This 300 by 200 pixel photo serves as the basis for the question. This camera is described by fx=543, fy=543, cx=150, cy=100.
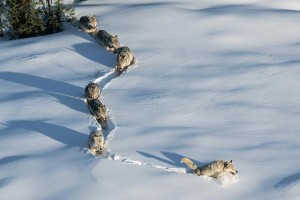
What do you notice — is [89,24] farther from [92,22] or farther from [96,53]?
[96,53]

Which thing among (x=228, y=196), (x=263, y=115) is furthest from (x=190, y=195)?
(x=263, y=115)

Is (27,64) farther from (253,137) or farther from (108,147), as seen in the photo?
(253,137)

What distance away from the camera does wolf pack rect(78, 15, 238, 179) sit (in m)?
10.3

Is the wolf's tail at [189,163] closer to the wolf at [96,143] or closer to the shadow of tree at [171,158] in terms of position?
the shadow of tree at [171,158]

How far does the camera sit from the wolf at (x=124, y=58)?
50.1 ft

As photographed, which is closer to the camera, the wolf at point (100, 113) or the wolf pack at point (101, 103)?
the wolf pack at point (101, 103)

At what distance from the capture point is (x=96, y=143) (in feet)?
36.8

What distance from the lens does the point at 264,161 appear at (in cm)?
1070

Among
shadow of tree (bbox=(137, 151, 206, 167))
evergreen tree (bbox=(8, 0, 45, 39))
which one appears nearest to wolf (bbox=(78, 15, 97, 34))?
evergreen tree (bbox=(8, 0, 45, 39))

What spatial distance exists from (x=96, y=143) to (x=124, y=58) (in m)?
4.60

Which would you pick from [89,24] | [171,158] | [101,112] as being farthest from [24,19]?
[171,158]

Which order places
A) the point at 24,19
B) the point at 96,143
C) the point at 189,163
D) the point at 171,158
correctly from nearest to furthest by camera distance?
1. the point at 189,163
2. the point at 171,158
3. the point at 96,143
4. the point at 24,19

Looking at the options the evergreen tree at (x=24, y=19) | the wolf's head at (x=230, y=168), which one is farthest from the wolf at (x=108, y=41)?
the wolf's head at (x=230, y=168)

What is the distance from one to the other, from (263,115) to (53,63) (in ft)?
21.7
